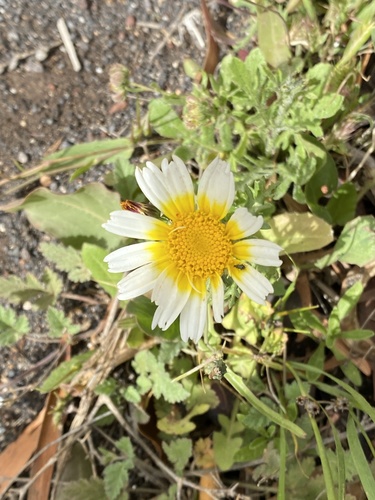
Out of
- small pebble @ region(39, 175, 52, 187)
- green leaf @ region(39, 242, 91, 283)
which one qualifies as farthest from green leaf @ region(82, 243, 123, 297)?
small pebble @ region(39, 175, 52, 187)

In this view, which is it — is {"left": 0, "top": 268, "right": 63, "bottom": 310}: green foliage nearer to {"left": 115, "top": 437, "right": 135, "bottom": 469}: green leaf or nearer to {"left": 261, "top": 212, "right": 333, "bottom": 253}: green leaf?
{"left": 115, "top": 437, "right": 135, "bottom": 469}: green leaf

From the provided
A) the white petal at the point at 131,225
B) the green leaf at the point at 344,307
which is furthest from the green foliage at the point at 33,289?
the green leaf at the point at 344,307

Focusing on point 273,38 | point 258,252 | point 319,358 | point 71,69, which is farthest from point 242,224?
point 71,69

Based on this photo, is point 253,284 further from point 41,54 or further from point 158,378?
point 41,54

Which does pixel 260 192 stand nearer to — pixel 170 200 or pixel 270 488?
pixel 170 200

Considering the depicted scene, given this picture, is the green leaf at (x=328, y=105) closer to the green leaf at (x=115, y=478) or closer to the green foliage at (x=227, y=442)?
the green foliage at (x=227, y=442)

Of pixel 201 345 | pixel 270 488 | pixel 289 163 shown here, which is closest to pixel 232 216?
pixel 201 345

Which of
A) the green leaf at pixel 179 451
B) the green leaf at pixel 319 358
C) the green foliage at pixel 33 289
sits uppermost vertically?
the green leaf at pixel 319 358
